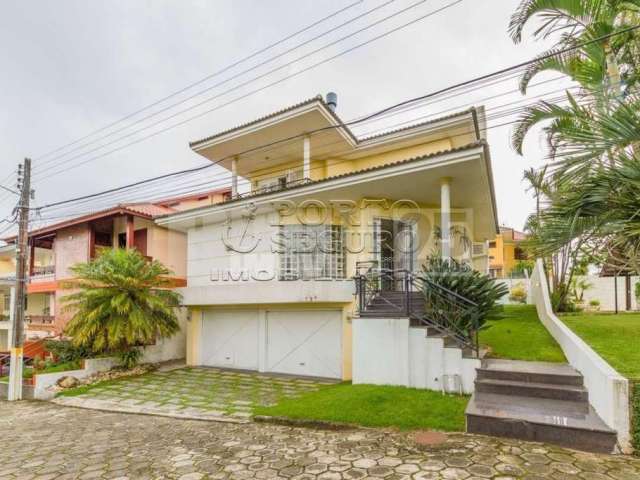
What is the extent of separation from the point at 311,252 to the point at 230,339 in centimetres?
444

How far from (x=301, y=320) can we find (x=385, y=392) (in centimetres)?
488

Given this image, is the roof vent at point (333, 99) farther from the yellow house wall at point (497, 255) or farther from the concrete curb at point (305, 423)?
the yellow house wall at point (497, 255)

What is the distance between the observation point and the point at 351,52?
28.8ft

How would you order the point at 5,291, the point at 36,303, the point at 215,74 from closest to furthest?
the point at 215,74, the point at 36,303, the point at 5,291

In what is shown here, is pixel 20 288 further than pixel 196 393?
Yes

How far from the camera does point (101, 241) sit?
19047 millimetres

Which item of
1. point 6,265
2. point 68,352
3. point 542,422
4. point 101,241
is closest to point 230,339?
point 68,352

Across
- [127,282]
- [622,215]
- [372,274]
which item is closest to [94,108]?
[127,282]

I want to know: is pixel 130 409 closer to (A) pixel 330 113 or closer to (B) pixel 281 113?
(B) pixel 281 113

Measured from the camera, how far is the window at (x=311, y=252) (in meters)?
11.5

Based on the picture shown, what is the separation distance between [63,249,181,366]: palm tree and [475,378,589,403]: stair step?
33.2ft

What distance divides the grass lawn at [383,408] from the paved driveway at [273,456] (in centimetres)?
30

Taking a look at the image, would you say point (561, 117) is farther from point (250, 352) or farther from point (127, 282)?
point (127, 282)

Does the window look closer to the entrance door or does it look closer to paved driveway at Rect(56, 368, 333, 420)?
the entrance door
